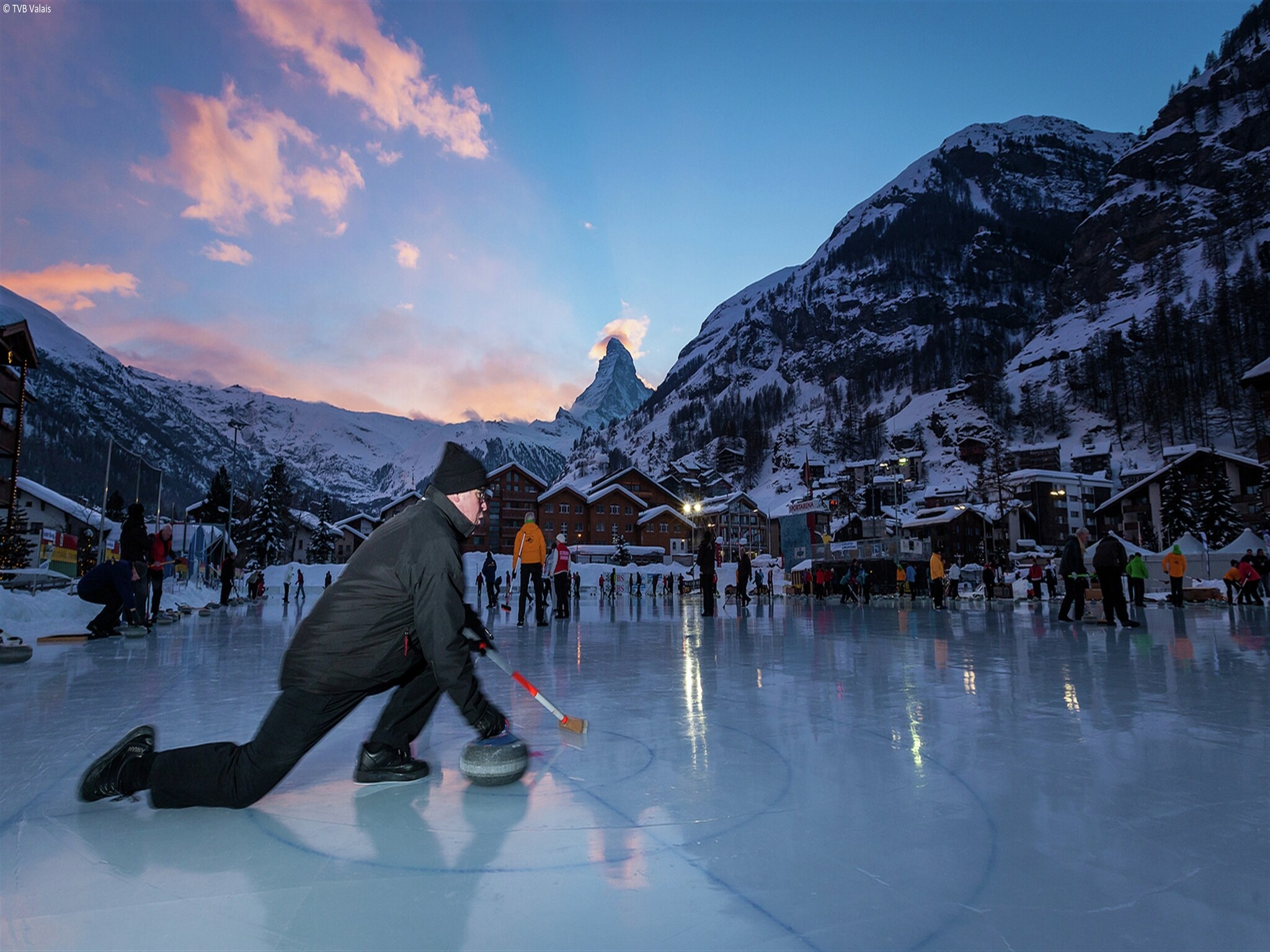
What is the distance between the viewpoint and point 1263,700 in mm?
3969

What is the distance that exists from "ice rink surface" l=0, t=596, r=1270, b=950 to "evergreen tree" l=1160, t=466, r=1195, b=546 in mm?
58546

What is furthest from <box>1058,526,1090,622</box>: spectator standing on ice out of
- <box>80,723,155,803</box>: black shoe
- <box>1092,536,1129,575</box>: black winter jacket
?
<box>80,723,155,803</box>: black shoe

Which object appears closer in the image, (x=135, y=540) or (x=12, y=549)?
(x=135, y=540)

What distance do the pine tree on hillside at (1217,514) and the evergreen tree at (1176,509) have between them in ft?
2.50

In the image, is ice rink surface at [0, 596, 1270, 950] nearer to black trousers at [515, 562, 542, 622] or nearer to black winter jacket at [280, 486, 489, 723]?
black winter jacket at [280, 486, 489, 723]

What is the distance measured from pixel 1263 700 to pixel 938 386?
146 m

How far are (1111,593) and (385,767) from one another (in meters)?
11.0

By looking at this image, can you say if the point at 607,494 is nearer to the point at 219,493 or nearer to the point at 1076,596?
the point at 219,493

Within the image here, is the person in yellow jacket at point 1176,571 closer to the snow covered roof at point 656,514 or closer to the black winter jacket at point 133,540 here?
the black winter jacket at point 133,540

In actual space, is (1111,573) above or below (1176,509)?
below

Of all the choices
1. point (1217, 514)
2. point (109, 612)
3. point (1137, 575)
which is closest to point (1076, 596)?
point (1137, 575)

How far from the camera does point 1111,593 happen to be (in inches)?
397

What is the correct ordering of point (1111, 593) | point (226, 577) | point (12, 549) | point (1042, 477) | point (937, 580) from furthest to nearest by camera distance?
point (1042, 477) → point (226, 577) → point (12, 549) → point (937, 580) → point (1111, 593)

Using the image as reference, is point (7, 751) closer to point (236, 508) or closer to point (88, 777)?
point (88, 777)
